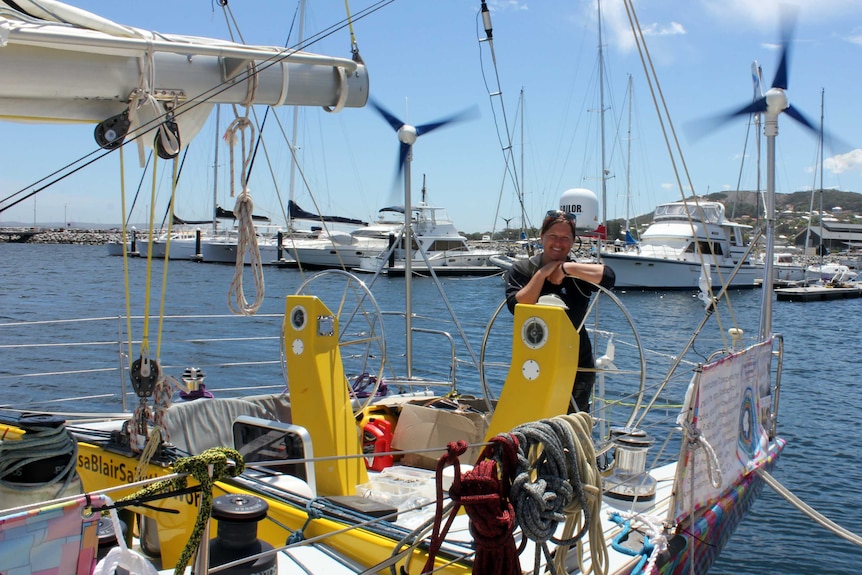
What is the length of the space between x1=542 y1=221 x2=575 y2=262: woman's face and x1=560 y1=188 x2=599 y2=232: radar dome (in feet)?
10.6

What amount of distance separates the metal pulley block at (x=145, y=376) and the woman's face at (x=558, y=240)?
2.67m

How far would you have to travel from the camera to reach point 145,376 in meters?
3.92

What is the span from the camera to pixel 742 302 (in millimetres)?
45125

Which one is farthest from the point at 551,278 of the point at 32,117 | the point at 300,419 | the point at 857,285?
the point at 857,285

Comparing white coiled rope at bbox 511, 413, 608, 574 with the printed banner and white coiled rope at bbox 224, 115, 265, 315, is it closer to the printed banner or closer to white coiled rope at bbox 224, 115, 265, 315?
the printed banner

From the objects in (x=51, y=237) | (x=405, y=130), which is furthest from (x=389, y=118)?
(x=51, y=237)

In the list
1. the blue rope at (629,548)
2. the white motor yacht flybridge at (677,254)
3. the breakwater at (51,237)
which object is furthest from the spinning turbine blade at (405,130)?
the breakwater at (51,237)

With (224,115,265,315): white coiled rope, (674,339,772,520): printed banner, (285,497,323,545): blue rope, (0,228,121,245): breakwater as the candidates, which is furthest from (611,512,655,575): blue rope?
(0,228,121,245): breakwater

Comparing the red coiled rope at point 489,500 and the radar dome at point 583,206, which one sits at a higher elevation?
the radar dome at point 583,206

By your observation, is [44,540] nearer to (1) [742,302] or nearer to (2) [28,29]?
(2) [28,29]

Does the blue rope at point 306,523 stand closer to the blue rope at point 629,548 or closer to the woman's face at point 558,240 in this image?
the blue rope at point 629,548

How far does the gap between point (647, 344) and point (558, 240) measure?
22652 millimetres

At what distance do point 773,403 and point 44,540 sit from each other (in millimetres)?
7292

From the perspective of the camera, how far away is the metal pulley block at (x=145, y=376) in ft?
12.8
